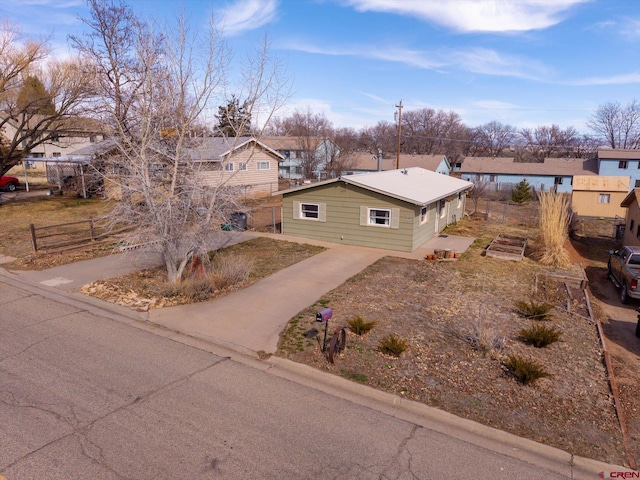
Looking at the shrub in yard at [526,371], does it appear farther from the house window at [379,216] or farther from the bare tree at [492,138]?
the bare tree at [492,138]

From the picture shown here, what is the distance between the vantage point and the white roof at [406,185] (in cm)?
1716

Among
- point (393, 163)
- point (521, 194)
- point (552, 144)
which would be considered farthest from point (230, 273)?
point (552, 144)

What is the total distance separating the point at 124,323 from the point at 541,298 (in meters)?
11.4

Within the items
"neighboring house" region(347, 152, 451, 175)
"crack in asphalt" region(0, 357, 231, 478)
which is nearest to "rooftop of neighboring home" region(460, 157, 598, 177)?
"neighboring house" region(347, 152, 451, 175)

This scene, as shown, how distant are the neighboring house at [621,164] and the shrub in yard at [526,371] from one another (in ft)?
150

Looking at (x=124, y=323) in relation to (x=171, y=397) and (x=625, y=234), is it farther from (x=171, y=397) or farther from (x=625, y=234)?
(x=625, y=234)

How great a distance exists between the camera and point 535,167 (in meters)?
47.8

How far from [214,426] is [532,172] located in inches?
1959

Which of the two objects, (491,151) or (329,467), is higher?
(491,151)

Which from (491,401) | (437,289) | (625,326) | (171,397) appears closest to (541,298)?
(625,326)

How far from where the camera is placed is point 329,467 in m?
5.09

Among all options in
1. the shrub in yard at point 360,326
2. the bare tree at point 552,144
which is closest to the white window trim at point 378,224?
the shrub in yard at point 360,326

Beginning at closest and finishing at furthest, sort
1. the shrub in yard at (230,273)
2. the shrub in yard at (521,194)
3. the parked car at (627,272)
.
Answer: the shrub in yard at (230,273) < the parked car at (627,272) < the shrub in yard at (521,194)

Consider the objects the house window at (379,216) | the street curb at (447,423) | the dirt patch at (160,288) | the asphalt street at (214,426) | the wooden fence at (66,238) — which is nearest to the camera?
the asphalt street at (214,426)
